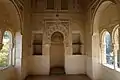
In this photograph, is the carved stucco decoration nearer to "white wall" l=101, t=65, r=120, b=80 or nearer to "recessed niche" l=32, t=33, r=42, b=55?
"recessed niche" l=32, t=33, r=42, b=55

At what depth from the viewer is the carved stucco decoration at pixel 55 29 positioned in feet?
25.7

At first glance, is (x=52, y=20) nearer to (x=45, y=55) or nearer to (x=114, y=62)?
(x=45, y=55)

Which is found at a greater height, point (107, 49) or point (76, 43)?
point (76, 43)

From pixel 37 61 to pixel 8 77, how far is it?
2.29 meters

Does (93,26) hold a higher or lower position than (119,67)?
higher

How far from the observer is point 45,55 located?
782cm

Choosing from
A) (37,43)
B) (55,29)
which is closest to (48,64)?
(37,43)

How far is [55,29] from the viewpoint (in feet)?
25.8

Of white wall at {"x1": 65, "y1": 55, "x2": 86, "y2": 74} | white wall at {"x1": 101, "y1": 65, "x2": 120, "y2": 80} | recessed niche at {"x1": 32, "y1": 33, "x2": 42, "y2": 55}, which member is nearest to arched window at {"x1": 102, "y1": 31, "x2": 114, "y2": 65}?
white wall at {"x1": 101, "y1": 65, "x2": 120, "y2": 80}

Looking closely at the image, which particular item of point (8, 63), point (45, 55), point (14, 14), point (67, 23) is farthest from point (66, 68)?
point (14, 14)

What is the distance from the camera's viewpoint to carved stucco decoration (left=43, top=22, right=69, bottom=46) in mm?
7836

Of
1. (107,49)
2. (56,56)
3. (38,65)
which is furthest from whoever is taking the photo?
(56,56)

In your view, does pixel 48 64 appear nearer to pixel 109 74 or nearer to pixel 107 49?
pixel 107 49

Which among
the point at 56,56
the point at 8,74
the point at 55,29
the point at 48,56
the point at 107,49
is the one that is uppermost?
the point at 55,29
